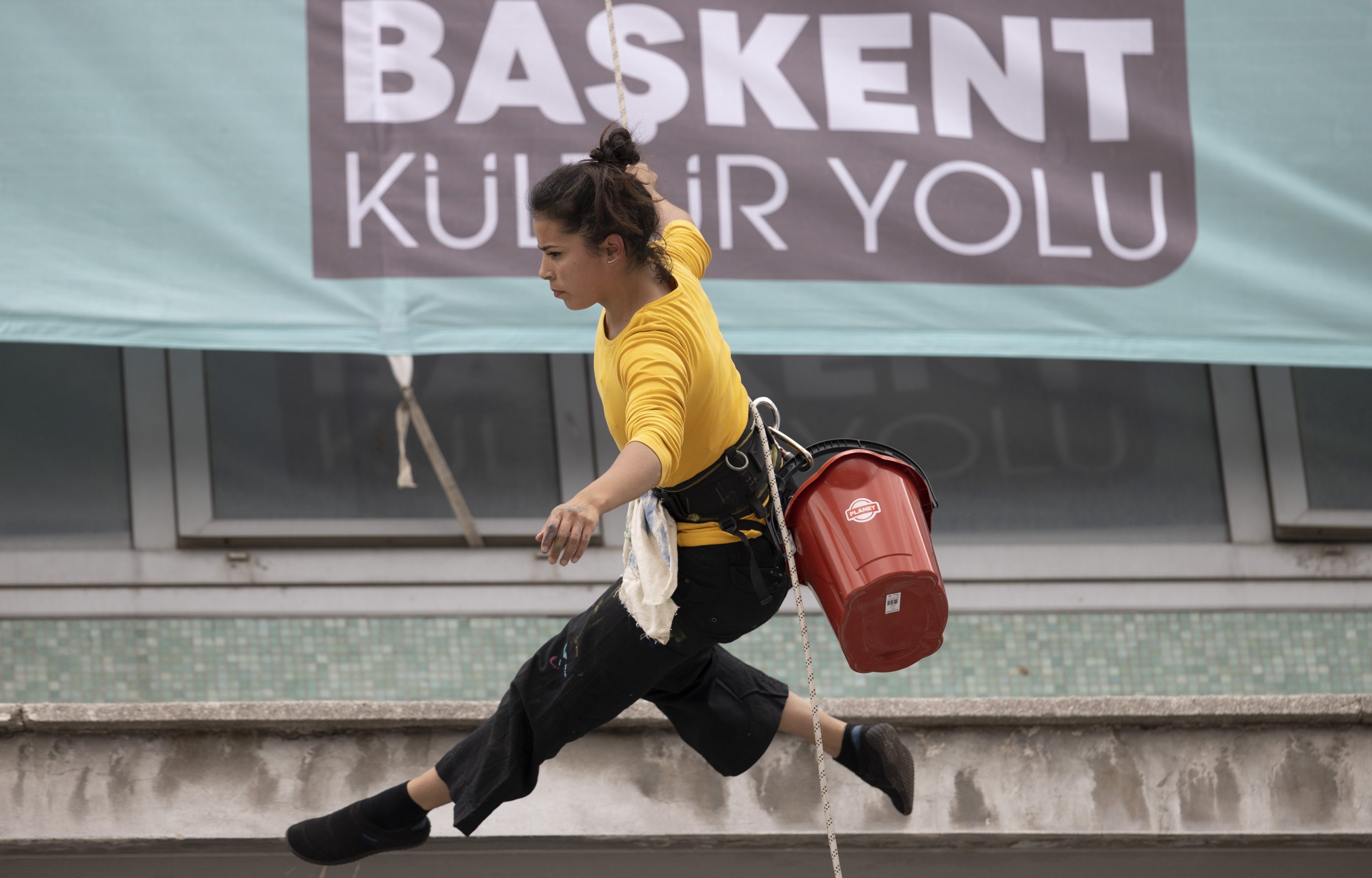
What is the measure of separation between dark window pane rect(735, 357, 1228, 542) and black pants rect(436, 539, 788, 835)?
1.94m

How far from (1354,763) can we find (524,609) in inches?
101

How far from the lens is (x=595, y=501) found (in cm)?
216

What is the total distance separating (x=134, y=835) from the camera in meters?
3.63

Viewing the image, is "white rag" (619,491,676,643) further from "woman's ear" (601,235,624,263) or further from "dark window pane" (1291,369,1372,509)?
"dark window pane" (1291,369,1372,509)

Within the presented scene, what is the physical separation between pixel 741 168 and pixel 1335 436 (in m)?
2.39

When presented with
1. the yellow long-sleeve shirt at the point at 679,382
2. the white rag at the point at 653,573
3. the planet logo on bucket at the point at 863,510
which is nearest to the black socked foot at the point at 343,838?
the white rag at the point at 653,573

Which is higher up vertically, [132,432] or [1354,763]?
[132,432]

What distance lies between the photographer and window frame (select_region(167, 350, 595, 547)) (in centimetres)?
472

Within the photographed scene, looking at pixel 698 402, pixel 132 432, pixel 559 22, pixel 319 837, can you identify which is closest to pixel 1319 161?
pixel 559 22

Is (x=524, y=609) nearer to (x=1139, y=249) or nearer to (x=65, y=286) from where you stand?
(x=65, y=286)

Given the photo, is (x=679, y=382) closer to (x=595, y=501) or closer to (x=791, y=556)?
(x=595, y=501)

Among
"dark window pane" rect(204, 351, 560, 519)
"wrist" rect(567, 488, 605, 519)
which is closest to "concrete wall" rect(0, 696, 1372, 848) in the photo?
"dark window pane" rect(204, 351, 560, 519)

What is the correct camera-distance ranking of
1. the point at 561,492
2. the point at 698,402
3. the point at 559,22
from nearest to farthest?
1. the point at 698,402
2. the point at 559,22
3. the point at 561,492

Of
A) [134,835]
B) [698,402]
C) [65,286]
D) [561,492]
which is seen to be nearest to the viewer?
[698,402]
